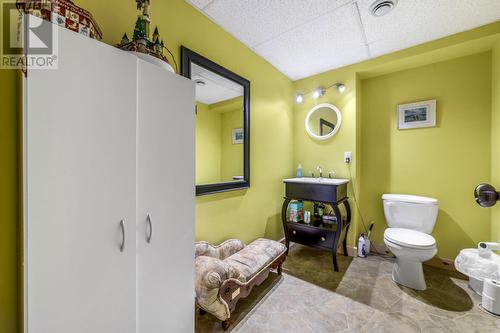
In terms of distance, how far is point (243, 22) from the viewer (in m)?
1.84

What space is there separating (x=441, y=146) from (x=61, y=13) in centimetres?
328

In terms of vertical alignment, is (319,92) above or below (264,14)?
below

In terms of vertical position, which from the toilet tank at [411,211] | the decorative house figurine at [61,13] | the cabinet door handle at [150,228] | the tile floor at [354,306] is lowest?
the tile floor at [354,306]

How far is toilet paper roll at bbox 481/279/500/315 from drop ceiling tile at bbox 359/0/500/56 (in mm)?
2203

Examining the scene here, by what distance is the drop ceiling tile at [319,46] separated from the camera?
6.02ft

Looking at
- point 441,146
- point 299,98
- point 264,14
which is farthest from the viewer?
point 299,98

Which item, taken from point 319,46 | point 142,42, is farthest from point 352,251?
point 142,42

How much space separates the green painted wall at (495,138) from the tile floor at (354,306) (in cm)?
64

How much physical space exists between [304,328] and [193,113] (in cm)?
165

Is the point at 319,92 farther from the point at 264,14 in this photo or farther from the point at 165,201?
the point at 165,201

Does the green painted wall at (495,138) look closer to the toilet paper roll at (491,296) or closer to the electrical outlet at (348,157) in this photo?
the toilet paper roll at (491,296)

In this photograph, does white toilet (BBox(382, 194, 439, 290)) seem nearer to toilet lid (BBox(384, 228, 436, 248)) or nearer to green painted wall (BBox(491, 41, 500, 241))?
toilet lid (BBox(384, 228, 436, 248))

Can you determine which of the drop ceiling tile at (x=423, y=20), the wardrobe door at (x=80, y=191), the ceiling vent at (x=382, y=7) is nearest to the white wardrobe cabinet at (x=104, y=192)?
the wardrobe door at (x=80, y=191)

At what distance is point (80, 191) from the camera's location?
31.0 inches
